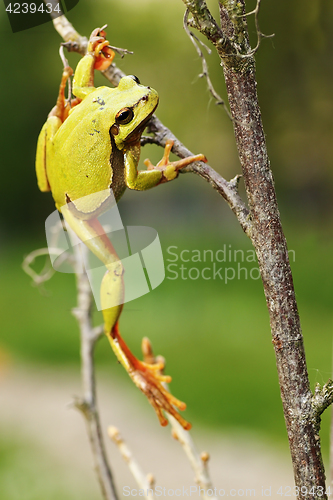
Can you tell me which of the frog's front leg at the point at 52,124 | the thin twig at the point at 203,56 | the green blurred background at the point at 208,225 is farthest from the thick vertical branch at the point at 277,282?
the green blurred background at the point at 208,225

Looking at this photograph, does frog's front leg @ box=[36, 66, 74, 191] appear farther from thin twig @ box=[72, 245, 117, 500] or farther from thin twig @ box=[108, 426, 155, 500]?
thin twig @ box=[108, 426, 155, 500]

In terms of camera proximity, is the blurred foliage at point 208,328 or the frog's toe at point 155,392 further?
the blurred foliage at point 208,328

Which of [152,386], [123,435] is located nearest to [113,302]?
[152,386]

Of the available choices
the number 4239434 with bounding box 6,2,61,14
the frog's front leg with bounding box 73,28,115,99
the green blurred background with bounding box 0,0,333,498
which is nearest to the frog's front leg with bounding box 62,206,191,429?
the frog's front leg with bounding box 73,28,115,99

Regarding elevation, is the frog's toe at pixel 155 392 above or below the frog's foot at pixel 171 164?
below

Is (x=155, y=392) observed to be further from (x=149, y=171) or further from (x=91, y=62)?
(x=91, y=62)

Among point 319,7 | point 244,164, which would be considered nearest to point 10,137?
point 319,7

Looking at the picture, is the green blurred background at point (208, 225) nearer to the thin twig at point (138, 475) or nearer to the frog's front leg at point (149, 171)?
the frog's front leg at point (149, 171)
